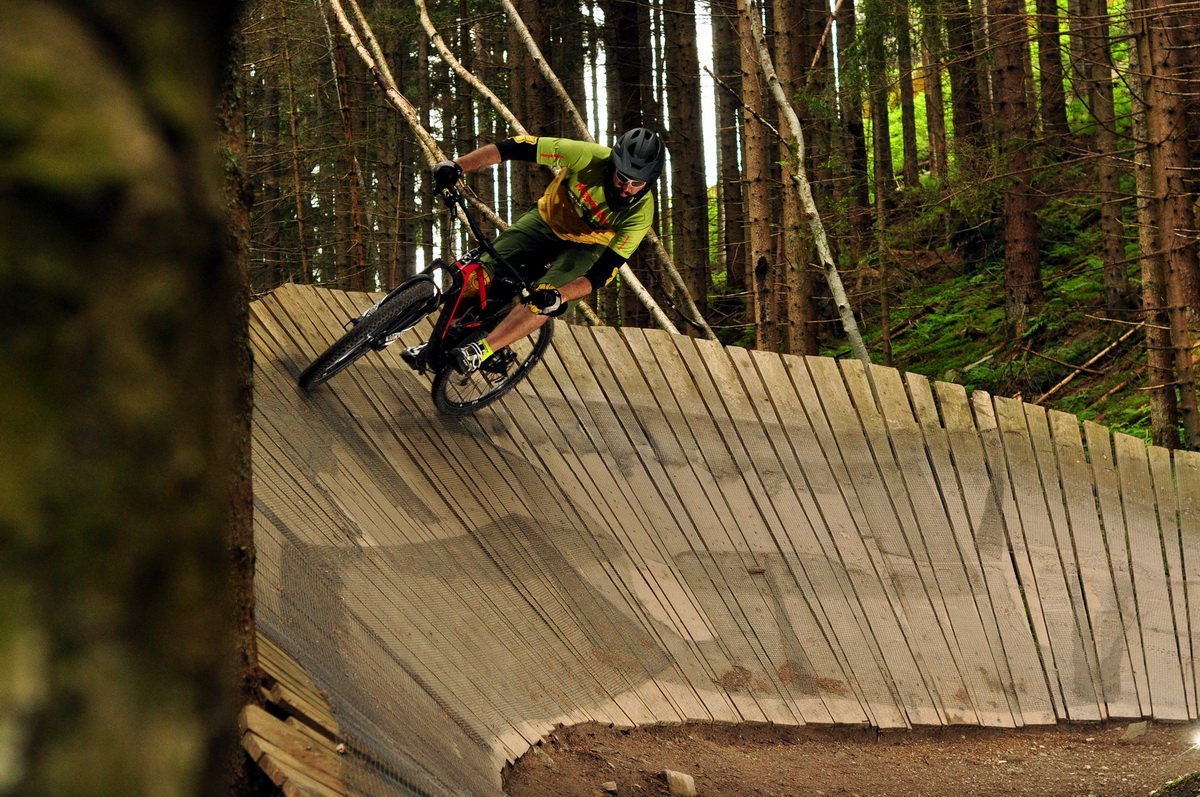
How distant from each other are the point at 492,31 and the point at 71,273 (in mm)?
23966

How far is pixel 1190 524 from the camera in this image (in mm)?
7004

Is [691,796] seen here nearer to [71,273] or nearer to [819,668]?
[819,668]

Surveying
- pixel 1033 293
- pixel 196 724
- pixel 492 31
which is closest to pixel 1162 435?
pixel 1033 293

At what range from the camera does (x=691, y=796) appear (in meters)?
5.00

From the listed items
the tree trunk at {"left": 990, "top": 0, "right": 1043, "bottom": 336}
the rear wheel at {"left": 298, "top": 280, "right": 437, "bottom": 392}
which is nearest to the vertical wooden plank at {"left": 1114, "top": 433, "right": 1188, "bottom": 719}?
the rear wheel at {"left": 298, "top": 280, "right": 437, "bottom": 392}

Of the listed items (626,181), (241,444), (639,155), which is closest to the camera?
(241,444)

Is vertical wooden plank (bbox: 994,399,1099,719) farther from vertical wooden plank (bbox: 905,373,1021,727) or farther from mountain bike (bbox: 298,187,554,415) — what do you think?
mountain bike (bbox: 298,187,554,415)

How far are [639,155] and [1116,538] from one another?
12.8 feet

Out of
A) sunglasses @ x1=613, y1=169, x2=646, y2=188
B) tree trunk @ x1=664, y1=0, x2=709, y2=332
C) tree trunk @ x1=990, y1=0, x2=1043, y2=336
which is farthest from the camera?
Answer: tree trunk @ x1=664, y1=0, x2=709, y2=332

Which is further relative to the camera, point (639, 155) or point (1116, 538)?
point (1116, 538)

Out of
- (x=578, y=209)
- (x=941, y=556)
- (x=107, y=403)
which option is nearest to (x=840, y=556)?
(x=941, y=556)

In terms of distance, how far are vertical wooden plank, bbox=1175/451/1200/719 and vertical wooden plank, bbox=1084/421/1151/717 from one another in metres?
0.38

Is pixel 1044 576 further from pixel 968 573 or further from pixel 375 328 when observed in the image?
pixel 375 328

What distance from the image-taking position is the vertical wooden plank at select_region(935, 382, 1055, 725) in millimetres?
6523
